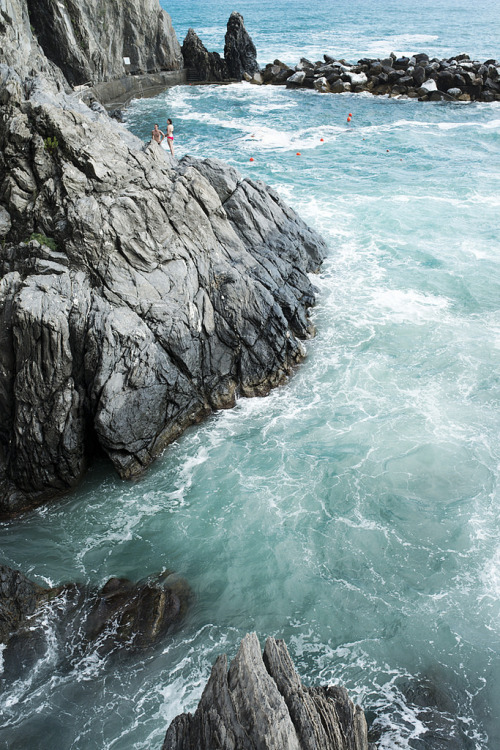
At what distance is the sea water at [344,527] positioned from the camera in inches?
328

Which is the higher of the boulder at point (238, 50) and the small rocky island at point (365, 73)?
the boulder at point (238, 50)

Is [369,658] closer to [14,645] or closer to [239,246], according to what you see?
[14,645]

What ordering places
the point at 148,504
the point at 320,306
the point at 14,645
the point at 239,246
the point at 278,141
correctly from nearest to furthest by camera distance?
the point at 14,645, the point at 148,504, the point at 239,246, the point at 320,306, the point at 278,141

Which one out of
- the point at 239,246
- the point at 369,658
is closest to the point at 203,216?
the point at 239,246

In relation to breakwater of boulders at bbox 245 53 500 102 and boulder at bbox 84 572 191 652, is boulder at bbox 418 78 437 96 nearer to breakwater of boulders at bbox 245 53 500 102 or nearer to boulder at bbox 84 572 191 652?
breakwater of boulders at bbox 245 53 500 102

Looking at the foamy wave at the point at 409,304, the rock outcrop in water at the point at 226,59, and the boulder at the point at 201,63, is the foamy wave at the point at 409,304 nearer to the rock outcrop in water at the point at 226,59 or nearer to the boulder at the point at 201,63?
the rock outcrop in water at the point at 226,59

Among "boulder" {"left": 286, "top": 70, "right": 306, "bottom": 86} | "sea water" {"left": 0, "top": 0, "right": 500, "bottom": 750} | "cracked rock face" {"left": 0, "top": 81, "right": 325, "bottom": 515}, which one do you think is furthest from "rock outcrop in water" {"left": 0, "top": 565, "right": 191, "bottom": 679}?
"boulder" {"left": 286, "top": 70, "right": 306, "bottom": 86}

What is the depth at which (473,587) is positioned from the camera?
32.5 feet

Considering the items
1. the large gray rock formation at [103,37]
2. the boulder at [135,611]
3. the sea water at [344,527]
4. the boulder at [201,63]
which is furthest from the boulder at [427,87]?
the boulder at [135,611]

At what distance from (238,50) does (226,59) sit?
1.47 metres

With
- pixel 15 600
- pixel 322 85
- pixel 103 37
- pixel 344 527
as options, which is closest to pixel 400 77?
pixel 322 85

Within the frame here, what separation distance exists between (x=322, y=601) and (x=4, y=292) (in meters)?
9.40

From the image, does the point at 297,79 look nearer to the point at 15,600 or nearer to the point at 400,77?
the point at 400,77

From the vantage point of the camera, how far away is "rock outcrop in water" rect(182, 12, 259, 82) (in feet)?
153
